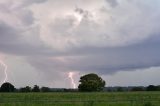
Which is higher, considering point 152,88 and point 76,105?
point 152,88

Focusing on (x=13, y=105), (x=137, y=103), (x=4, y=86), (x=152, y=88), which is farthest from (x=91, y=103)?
(x=152, y=88)

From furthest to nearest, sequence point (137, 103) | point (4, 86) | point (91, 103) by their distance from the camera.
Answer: point (4, 86), point (137, 103), point (91, 103)

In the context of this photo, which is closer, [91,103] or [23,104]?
[91,103]

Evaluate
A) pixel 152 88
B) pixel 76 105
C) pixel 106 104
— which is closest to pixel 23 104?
pixel 76 105

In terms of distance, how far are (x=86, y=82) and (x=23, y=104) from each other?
79.7 meters

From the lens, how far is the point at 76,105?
40.3 meters

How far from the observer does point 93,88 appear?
119000 mm

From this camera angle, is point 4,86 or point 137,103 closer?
point 137,103

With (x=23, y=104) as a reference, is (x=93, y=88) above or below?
above

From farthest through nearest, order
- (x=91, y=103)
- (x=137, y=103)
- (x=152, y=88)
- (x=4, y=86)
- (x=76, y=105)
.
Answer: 1. (x=152, y=88)
2. (x=4, y=86)
3. (x=76, y=105)
4. (x=137, y=103)
5. (x=91, y=103)

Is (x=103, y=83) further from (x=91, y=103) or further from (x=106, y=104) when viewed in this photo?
(x=91, y=103)

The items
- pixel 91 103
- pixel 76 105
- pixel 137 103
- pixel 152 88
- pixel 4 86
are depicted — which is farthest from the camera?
→ pixel 152 88

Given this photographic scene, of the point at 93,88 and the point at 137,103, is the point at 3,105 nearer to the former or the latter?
the point at 137,103

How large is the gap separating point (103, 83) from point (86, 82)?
453cm
